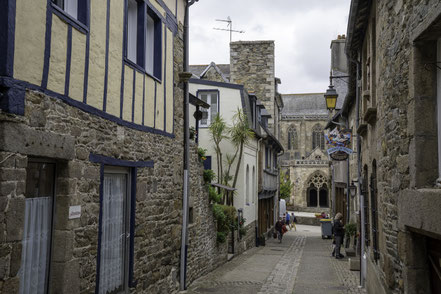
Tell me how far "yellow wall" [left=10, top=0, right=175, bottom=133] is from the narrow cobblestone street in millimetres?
3826

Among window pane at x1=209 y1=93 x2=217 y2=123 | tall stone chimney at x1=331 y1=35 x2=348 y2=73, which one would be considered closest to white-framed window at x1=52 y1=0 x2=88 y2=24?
window pane at x1=209 y1=93 x2=217 y2=123

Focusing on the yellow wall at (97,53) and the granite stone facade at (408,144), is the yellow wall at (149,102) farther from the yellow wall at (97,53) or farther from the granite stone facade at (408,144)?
the granite stone facade at (408,144)

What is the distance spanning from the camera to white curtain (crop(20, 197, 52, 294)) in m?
4.66

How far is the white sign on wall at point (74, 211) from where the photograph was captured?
17.1 ft

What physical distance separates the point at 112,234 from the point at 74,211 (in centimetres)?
137

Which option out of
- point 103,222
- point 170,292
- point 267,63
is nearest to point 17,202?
point 103,222

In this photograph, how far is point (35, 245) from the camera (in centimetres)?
481

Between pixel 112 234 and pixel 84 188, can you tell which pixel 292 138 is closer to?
pixel 112 234

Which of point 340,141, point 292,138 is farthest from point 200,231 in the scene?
point 292,138

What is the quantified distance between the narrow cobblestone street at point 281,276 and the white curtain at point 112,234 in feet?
9.12

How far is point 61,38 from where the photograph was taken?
498cm

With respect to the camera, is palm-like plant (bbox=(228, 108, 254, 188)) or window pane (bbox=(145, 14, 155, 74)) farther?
palm-like plant (bbox=(228, 108, 254, 188))

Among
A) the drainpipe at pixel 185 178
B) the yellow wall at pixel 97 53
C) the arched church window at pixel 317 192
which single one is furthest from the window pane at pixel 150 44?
the arched church window at pixel 317 192

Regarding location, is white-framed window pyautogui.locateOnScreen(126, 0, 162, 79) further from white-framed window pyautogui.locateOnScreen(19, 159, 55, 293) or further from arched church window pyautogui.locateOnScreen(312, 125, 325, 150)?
arched church window pyautogui.locateOnScreen(312, 125, 325, 150)
